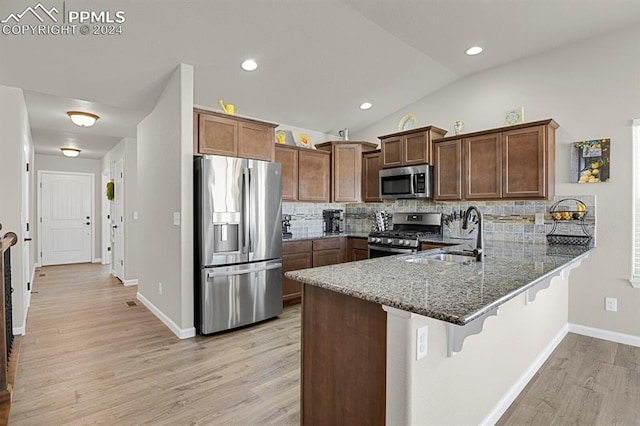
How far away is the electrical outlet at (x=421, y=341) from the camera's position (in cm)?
135

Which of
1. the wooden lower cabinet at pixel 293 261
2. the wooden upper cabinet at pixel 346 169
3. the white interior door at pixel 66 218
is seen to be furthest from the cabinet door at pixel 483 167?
the white interior door at pixel 66 218

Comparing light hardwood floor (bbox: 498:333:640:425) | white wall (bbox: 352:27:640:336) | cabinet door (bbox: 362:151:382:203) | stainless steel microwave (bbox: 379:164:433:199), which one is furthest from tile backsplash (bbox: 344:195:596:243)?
light hardwood floor (bbox: 498:333:640:425)

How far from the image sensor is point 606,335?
10.9 feet

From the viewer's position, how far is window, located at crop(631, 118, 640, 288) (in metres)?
3.13

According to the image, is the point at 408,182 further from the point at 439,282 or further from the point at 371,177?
the point at 439,282

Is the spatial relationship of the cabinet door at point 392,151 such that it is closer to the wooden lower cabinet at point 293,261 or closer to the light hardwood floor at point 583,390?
the wooden lower cabinet at point 293,261

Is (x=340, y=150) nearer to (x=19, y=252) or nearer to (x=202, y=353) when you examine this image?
(x=202, y=353)

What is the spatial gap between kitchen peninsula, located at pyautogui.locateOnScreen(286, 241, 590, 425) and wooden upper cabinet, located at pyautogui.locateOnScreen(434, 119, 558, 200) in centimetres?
158

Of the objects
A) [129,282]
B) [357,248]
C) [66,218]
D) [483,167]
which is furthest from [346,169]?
[66,218]

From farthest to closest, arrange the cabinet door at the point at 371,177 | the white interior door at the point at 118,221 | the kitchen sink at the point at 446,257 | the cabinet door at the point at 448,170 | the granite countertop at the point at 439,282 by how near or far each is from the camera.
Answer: the white interior door at the point at 118,221, the cabinet door at the point at 371,177, the cabinet door at the point at 448,170, the kitchen sink at the point at 446,257, the granite countertop at the point at 439,282

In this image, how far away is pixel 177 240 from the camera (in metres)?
3.37

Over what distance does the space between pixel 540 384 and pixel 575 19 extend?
124 inches

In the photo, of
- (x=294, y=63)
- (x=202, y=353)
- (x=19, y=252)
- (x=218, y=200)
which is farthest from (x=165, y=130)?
(x=202, y=353)

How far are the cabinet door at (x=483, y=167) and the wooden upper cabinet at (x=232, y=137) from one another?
7.62 ft
